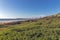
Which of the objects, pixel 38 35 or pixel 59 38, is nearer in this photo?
pixel 59 38

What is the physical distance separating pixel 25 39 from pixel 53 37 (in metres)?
1.61

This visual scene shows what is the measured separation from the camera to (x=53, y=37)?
29.8 feet

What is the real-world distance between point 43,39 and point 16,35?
171cm

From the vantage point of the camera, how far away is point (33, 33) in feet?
32.8

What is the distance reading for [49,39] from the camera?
883cm

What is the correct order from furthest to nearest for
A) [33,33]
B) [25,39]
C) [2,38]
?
[33,33]
[2,38]
[25,39]

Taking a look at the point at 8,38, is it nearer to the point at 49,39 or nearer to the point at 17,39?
the point at 17,39

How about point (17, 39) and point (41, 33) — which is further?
point (41, 33)

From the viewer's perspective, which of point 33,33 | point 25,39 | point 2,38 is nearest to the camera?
point 25,39

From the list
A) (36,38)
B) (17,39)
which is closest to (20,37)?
(17,39)

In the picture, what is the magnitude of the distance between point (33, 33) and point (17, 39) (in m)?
1.37

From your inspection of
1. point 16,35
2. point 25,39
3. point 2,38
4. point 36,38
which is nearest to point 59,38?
point 36,38

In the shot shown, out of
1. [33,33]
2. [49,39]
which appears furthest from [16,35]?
[49,39]

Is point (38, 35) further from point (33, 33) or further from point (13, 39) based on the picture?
point (13, 39)
